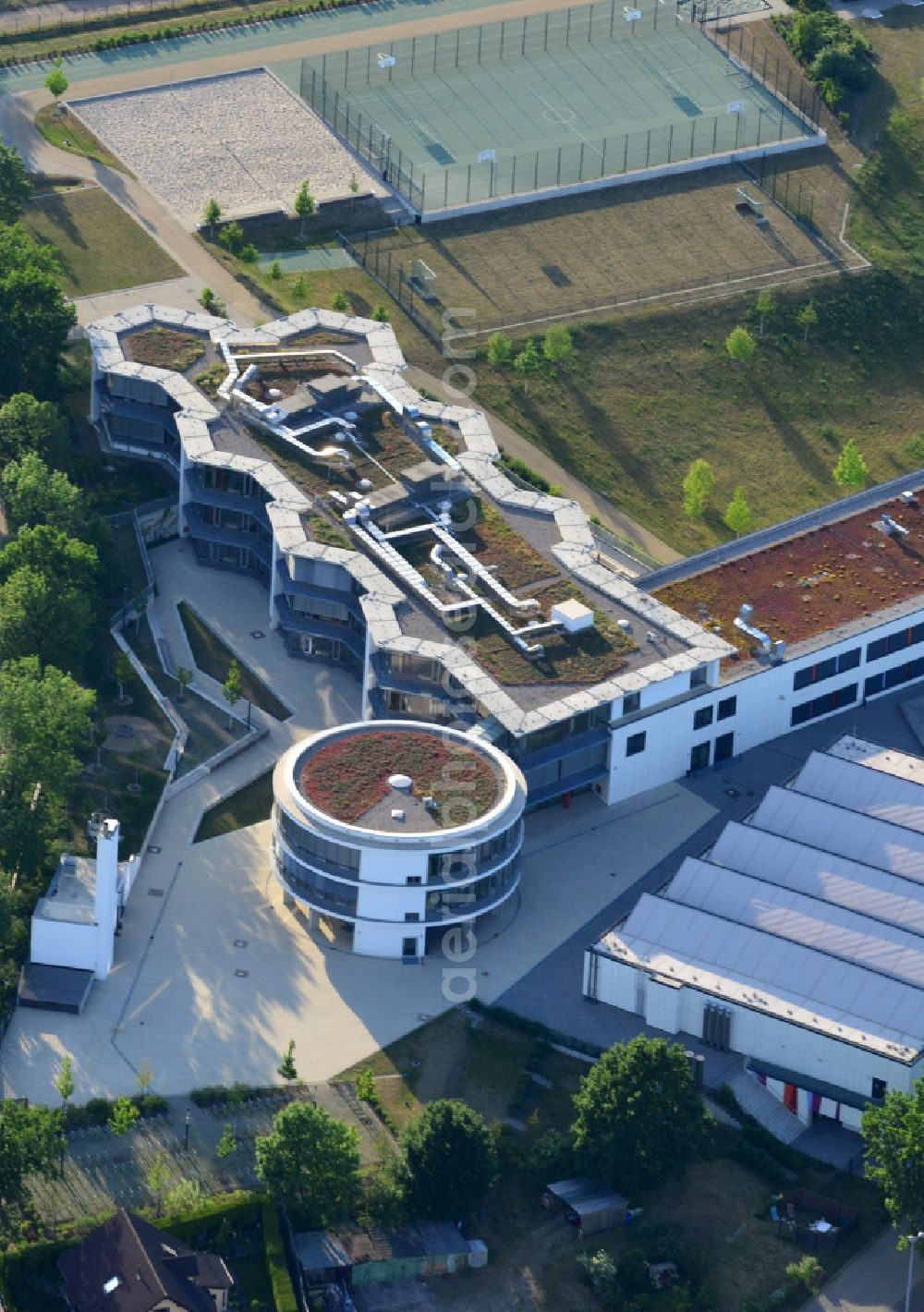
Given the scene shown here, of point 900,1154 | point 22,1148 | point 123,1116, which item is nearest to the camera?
point 22,1148

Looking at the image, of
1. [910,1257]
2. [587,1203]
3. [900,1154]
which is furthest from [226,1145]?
[910,1257]

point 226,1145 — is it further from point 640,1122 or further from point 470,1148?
point 640,1122

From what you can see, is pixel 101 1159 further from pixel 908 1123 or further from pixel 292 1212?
pixel 908 1123

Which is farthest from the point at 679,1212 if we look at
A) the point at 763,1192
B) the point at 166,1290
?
the point at 166,1290

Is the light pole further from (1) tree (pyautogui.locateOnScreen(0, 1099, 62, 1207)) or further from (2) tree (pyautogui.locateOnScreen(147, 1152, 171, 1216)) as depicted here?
(1) tree (pyautogui.locateOnScreen(0, 1099, 62, 1207))

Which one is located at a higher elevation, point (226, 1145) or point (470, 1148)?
point (470, 1148)

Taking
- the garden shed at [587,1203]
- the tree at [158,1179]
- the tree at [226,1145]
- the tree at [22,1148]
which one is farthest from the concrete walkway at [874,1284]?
the tree at [22,1148]
